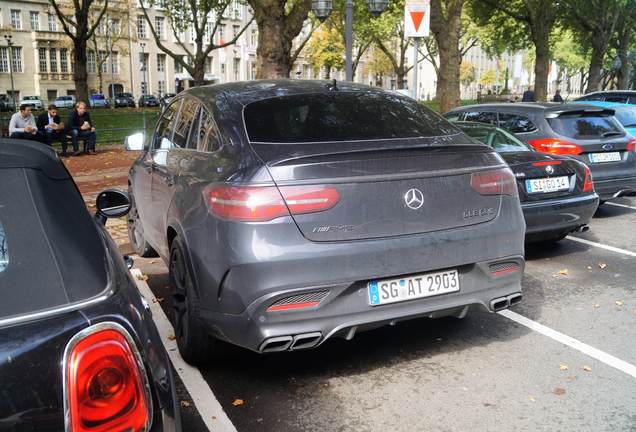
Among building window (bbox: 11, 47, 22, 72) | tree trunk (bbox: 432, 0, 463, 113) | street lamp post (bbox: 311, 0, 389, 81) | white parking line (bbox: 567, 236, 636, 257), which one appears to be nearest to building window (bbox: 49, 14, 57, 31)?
building window (bbox: 11, 47, 22, 72)

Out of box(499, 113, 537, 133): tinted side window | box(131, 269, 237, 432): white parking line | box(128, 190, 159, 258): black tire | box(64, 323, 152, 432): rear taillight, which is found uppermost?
box(499, 113, 537, 133): tinted side window

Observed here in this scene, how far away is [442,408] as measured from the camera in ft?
12.1

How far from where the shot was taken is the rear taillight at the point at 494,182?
4.03 meters

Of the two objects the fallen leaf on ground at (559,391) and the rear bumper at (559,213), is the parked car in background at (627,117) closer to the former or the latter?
the rear bumper at (559,213)

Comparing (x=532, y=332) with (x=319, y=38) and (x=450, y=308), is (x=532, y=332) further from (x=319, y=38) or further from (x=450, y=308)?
(x=319, y=38)

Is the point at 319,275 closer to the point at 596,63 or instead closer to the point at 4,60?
the point at 596,63

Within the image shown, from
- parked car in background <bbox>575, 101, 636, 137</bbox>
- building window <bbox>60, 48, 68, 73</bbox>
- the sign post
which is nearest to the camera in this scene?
the sign post

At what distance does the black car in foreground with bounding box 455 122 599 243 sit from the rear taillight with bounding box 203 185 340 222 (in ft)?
11.8

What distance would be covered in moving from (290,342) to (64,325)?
190 centimetres

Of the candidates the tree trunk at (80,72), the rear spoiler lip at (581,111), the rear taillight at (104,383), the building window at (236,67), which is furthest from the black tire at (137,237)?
the building window at (236,67)

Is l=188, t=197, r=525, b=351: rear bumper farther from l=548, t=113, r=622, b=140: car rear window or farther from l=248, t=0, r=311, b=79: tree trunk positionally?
l=248, t=0, r=311, b=79: tree trunk

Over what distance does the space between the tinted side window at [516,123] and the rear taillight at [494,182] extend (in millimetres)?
4928

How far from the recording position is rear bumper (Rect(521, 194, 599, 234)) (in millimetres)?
6688

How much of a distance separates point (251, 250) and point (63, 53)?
78439mm
